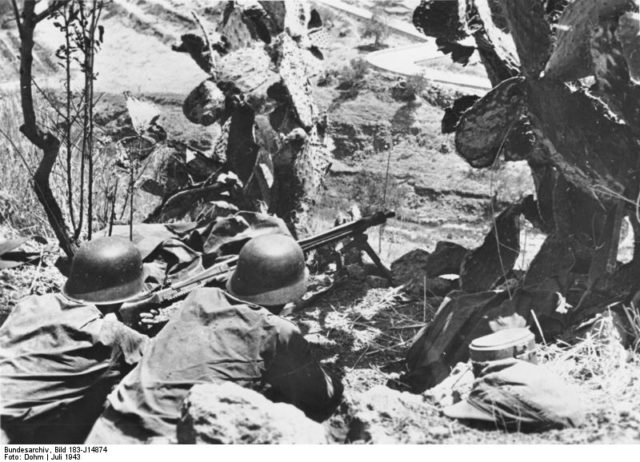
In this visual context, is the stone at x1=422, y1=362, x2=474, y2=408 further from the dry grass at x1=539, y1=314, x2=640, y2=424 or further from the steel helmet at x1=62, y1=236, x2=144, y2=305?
the steel helmet at x1=62, y1=236, x2=144, y2=305

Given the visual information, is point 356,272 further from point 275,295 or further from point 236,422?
point 236,422

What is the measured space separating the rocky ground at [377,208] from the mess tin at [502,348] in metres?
0.30

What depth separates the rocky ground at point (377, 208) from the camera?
3.54 meters

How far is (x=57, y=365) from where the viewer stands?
3863 millimetres

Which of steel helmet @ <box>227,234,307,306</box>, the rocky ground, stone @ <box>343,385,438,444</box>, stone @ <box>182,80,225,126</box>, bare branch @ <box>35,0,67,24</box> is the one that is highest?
bare branch @ <box>35,0,67,24</box>

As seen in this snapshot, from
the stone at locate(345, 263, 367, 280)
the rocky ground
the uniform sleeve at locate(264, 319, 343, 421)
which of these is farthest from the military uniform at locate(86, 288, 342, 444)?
the stone at locate(345, 263, 367, 280)

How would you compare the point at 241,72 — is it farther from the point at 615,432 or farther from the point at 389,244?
the point at 615,432

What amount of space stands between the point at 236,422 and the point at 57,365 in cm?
116

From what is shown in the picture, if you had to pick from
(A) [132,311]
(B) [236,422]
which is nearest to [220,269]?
(A) [132,311]

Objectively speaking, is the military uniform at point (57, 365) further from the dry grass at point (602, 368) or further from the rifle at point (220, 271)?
the dry grass at point (602, 368)

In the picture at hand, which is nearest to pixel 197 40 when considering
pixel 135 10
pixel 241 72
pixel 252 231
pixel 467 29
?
pixel 241 72

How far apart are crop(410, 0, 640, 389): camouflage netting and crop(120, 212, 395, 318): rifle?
84 cm

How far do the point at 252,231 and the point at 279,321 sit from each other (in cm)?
179

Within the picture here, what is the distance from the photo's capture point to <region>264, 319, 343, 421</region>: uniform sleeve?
12.9 ft
